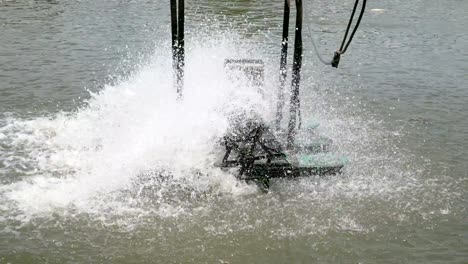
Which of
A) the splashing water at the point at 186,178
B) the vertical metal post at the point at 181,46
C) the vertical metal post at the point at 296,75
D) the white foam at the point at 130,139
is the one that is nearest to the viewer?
the splashing water at the point at 186,178

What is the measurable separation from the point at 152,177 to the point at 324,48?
15.7m

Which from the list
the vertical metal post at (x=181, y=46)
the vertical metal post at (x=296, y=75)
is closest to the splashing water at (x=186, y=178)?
the vertical metal post at (x=181, y=46)

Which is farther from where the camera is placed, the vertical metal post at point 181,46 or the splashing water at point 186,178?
the vertical metal post at point 181,46

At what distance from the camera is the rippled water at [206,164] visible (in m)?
9.12

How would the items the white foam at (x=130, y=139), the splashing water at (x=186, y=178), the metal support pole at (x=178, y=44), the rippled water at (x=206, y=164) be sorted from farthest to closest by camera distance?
the metal support pole at (x=178, y=44), the white foam at (x=130, y=139), the splashing water at (x=186, y=178), the rippled water at (x=206, y=164)

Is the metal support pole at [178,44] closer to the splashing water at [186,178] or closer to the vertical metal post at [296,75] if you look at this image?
the splashing water at [186,178]

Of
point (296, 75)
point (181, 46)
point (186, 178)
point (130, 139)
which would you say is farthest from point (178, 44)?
point (186, 178)

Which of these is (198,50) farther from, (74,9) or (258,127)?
(74,9)

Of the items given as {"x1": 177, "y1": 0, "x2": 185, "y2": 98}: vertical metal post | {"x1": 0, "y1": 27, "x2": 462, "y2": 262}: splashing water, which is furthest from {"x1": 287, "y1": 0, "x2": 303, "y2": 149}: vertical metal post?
{"x1": 177, "y1": 0, "x2": 185, "y2": 98}: vertical metal post

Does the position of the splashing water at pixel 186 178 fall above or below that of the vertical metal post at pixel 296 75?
below

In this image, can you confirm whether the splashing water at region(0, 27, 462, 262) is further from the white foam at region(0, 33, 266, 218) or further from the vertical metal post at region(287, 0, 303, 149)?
the vertical metal post at region(287, 0, 303, 149)

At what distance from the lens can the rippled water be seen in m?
9.12

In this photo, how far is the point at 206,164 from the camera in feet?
39.2

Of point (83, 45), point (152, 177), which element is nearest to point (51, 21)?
point (83, 45)
